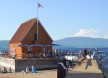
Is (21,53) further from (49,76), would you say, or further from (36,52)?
(49,76)

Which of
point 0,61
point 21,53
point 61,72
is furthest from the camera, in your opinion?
point 0,61

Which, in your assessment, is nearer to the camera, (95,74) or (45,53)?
(95,74)

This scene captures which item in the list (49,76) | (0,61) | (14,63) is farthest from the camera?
(0,61)

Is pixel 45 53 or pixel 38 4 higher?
pixel 38 4

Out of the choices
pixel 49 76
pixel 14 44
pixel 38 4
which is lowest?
pixel 49 76

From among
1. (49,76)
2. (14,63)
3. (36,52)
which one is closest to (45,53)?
(36,52)

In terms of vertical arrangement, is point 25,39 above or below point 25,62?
above

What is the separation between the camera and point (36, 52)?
54.3m

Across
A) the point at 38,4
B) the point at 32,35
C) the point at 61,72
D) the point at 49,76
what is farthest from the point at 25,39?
the point at 61,72

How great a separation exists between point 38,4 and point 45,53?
25.5 feet

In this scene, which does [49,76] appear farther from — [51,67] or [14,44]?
[14,44]

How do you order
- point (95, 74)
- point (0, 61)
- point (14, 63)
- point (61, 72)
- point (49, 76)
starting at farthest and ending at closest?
1. point (0, 61)
2. point (14, 63)
3. point (49, 76)
4. point (61, 72)
5. point (95, 74)

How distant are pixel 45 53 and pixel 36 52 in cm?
139

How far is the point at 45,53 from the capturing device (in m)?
54.4
